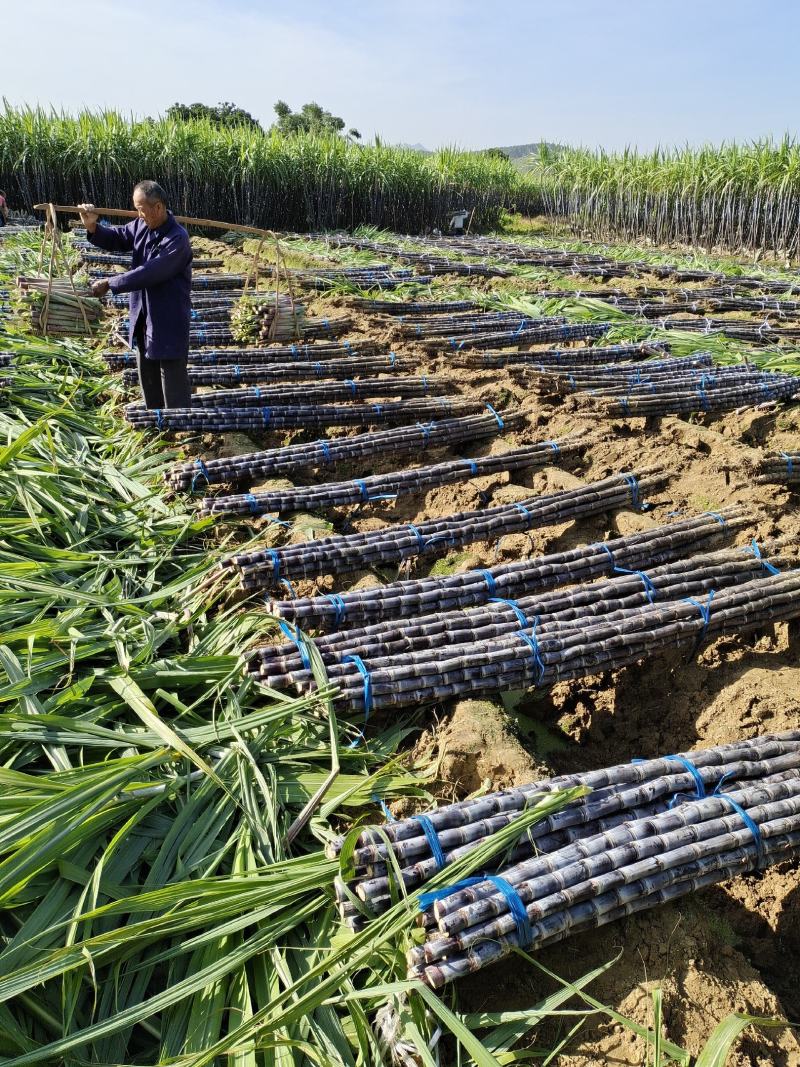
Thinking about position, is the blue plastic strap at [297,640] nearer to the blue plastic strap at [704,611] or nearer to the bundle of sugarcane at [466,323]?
the blue plastic strap at [704,611]

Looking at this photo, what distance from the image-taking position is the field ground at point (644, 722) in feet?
5.31

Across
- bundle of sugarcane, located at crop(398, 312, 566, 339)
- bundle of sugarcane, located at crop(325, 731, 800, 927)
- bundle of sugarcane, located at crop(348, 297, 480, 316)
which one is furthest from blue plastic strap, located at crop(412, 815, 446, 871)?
bundle of sugarcane, located at crop(348, 297, 480, 316)

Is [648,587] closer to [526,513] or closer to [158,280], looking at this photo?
[526,513]

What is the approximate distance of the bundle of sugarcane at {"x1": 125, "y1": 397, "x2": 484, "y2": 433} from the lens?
4512 mm

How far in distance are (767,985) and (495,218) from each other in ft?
81.7

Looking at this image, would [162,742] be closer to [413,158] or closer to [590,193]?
[413,158]

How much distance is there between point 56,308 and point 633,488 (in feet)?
16.1

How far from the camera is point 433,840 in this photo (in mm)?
1751

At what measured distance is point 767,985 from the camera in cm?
185

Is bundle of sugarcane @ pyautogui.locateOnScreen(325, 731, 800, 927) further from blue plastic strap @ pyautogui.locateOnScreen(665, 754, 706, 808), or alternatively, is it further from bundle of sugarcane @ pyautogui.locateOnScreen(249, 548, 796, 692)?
bundle of sugarcane @ pyautogui.locateOnScreen(249, 548, 796, 692)

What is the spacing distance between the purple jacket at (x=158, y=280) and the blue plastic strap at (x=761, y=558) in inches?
132

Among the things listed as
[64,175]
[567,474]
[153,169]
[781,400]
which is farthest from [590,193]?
[567,474]

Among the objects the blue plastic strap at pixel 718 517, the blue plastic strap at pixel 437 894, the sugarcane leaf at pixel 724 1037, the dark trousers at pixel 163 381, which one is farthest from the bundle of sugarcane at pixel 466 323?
the sugarcane leaf at pixel 724 1037

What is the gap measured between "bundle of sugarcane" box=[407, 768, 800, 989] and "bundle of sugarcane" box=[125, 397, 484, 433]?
11.4ft
